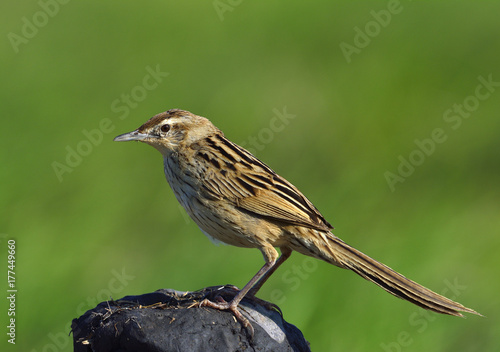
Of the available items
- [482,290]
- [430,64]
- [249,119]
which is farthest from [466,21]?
[482,290]

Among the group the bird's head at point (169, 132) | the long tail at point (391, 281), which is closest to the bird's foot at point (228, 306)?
the long tail at point (391, 281)

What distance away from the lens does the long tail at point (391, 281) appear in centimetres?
686

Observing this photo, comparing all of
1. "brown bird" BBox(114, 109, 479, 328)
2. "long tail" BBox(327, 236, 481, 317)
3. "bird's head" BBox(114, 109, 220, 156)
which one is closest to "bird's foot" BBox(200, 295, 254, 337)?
"brown bird" BBox(114, 109, 479, 328)

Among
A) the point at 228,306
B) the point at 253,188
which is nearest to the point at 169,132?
the point at 253,188

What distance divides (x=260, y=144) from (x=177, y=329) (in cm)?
731

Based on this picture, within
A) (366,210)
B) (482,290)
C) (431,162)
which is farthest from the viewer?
(431,162)

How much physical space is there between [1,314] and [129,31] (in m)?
7.71

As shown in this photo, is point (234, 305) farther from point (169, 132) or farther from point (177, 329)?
point (169, 132)

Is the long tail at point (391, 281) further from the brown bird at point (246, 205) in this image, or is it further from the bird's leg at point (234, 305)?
the bird's leg at point (234, 305)

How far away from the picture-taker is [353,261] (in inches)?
286

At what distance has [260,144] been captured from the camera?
13.3 meters

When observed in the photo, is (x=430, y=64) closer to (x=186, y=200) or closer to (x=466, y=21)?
(x=466, y=21)

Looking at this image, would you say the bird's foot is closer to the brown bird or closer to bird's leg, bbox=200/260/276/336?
bird's leg, bbox=200/260/276/336

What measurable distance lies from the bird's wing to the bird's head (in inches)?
7.6
